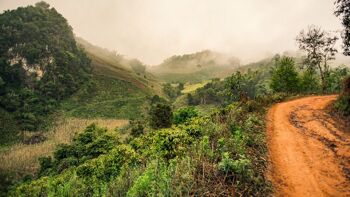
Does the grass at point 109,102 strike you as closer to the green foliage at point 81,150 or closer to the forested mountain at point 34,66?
the forested mountain at point 34,66

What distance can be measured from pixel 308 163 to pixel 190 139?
4.87m

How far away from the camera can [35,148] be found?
98625 mm

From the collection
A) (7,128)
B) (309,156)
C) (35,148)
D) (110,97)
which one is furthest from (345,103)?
(110,97)

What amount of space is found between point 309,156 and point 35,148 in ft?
327

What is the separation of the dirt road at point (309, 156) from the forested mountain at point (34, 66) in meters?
121

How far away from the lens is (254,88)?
5231 inches

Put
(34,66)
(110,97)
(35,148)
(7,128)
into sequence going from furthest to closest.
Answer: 1. (110,97)
2. (34,66)
3. (7,128)
4. (35,148)

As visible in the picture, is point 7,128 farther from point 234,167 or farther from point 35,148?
point 234,167

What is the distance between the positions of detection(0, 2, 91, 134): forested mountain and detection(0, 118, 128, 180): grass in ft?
45.3

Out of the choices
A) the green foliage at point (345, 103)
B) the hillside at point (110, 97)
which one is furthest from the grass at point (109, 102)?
the green foliage at point (345, 103)

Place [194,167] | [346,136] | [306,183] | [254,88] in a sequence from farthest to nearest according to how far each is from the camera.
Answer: [254,88]
[346,136]
[306,183]
[194,167]

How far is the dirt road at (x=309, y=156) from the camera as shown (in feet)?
32.7

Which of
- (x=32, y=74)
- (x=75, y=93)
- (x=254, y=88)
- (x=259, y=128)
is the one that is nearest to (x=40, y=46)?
(x=32, y=74)

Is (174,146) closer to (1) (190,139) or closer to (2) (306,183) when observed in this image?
(1) (190,139)
